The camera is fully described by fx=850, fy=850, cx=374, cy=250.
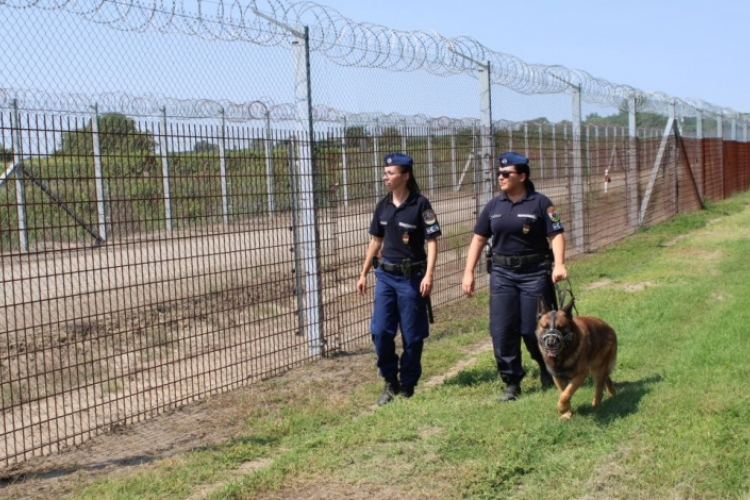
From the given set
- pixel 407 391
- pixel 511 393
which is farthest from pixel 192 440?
pixel 511 393

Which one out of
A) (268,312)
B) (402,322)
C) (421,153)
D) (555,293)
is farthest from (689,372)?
(421,153)

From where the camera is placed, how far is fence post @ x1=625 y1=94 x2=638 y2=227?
57.2 feet

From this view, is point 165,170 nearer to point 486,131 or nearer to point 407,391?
point 407,391

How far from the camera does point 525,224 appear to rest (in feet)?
19.0

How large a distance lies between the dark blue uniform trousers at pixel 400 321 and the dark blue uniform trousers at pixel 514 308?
21.9 inches

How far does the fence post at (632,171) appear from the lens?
17422mm

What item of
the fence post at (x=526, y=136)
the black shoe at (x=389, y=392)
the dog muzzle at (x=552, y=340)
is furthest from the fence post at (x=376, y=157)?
the fence post at (x=526, y=136)

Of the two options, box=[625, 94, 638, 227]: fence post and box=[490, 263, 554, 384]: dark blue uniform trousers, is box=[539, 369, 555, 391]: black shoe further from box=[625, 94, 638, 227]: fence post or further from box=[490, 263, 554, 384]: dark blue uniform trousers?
box=[625, 94, 638, 227]: fence post

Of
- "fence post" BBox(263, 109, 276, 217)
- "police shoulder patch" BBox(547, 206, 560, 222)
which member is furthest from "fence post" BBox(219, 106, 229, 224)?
"police shoulder patch" BBox(547, 206, 560, 222)

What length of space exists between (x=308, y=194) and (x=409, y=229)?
1.72 m

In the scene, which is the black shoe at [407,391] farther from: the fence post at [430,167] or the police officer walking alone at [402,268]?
the fence post at [430,167]

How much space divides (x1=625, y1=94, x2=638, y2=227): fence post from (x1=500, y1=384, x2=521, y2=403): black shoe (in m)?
12.2

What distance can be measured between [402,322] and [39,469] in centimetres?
261

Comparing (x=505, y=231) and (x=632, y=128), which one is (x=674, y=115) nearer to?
(x=632, y=128)
